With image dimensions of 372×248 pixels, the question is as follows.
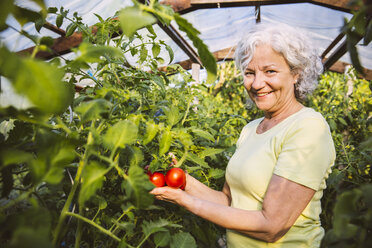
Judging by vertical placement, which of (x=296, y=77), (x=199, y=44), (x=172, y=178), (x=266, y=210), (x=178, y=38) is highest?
(x=199, y=44)

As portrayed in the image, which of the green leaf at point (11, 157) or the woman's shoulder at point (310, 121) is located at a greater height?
the green leaf at point (11, 157)

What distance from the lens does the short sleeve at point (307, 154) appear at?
102cm

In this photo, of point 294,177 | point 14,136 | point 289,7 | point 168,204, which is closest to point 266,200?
point 294,177

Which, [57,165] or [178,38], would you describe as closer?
[57,165]

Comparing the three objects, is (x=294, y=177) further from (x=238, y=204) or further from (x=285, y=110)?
(x=285, y=110)

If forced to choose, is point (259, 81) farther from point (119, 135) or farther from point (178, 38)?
point (178, 38)

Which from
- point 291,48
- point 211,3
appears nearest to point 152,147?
point 291,48

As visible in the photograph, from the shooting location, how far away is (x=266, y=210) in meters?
1.04

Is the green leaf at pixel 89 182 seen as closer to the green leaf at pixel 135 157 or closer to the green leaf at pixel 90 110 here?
the green leaf at pixel 90 110

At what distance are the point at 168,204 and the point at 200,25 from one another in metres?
3.54

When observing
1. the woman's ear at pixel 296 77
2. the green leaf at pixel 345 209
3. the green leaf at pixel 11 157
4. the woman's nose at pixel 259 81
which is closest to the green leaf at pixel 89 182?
the green leaf at pixel 11 157

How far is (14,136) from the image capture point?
565mm

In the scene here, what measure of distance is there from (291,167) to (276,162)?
127 mm

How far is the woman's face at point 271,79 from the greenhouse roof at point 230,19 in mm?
1451
